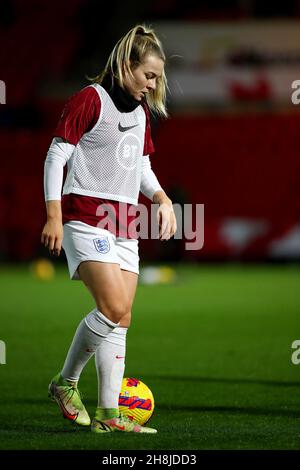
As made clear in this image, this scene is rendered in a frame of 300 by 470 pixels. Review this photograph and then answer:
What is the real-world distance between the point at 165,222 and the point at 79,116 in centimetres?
67

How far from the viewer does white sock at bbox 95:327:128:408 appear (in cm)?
479

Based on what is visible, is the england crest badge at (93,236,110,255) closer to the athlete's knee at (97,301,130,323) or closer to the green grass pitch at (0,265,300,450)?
the athlete's knee at (97,301,130,323)

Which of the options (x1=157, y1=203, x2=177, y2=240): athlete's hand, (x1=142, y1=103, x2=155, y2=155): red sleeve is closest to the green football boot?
(x1=157, y1=203, x2=177, y2=240): athlete's hand

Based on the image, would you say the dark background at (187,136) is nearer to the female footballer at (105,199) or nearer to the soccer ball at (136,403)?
the soccer ball at (136,403)

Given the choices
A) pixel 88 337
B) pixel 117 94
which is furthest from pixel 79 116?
pixel 88 337

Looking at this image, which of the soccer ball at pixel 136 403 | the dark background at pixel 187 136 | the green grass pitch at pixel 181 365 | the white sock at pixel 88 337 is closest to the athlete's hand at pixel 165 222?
the white sock at pixel 88 337

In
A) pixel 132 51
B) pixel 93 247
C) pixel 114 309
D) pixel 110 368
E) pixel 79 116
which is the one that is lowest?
pixel 110 368

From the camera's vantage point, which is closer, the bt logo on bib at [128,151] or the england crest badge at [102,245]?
the england crest badge at [102,245]

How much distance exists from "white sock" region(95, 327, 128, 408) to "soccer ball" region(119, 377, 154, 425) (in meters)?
0.20

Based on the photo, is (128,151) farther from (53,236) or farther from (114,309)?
(114,309)

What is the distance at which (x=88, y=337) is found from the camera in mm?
4730

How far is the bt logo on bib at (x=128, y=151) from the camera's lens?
4852 mm

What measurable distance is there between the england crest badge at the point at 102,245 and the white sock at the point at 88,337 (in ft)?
0.97
